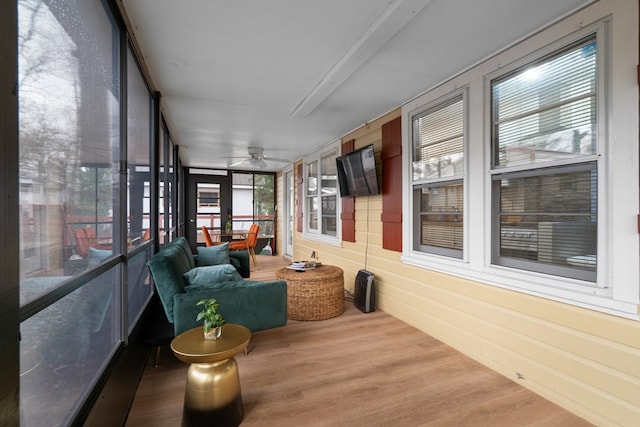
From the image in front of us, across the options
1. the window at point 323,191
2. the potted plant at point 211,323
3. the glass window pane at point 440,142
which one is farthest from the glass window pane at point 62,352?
the window at point 323,191

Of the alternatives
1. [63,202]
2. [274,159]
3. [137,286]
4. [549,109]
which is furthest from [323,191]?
[63,202]

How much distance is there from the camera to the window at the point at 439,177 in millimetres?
2834

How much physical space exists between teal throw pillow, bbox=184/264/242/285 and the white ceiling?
1813 mm

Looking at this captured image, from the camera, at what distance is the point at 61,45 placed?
114cm

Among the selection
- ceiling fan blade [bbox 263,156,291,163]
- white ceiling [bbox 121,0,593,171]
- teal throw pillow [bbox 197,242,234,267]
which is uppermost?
white ceiling [bbox 121,0,593,171]

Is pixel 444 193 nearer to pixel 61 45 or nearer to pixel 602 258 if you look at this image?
pixel 602 258

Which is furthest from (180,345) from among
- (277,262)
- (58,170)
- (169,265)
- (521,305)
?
(277,262)

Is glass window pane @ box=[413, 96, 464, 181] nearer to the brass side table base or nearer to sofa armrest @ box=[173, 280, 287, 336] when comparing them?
sofa armrest @ box=[173, 280, 287, 336]

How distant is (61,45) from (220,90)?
6.49 feet

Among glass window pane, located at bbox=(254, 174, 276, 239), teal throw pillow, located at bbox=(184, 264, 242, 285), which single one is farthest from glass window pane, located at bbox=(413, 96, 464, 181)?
glass window pane, located at bbox=(254, 174, 276, 239)

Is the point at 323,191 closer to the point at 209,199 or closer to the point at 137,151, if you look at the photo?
the point at 137,151

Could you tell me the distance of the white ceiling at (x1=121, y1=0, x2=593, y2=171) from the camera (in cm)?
181

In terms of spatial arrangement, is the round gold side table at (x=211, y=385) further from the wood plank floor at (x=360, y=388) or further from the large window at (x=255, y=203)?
the large window at (x=255, y=203)

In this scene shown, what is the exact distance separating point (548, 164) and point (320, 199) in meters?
3.93
